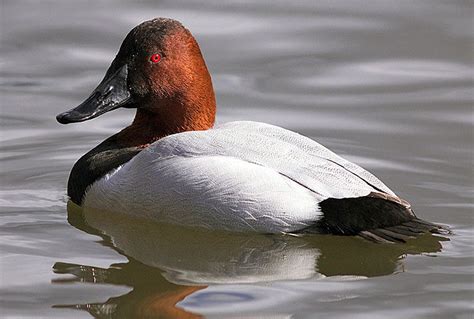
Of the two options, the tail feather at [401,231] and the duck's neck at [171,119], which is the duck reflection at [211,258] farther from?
the duck's neck at [171,119]

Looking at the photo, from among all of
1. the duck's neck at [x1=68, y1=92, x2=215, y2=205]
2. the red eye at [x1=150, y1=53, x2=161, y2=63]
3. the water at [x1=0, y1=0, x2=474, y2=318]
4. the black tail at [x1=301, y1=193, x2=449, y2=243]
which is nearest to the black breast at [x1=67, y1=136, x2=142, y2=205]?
the duck's neck at [x1=68, y1=92, x2=215, y2=205]

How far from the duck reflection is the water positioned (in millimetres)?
11

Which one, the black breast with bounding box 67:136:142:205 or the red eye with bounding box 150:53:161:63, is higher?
the red eye with bounding box 150:53:161:63

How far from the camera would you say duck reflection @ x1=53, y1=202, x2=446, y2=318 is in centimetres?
645

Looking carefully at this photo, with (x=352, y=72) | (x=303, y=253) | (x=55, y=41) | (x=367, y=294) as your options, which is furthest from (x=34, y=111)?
(x=367, y=294)

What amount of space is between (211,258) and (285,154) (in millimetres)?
685

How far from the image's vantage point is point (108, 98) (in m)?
7.55

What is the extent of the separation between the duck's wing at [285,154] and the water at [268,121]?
0.35 meters

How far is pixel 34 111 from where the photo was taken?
9.26 metres

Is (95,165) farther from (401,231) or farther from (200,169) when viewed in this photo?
(401,231)

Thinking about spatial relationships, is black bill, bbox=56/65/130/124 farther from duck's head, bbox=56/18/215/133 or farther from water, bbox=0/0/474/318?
water, bbox=0/0/474/318

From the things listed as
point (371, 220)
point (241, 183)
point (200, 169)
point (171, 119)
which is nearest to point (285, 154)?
point (241, 183)

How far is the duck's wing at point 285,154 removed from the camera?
6.73 m

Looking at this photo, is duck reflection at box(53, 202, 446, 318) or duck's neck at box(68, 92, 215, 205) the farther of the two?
duck's neck at box(68, 92, 215, 205)
